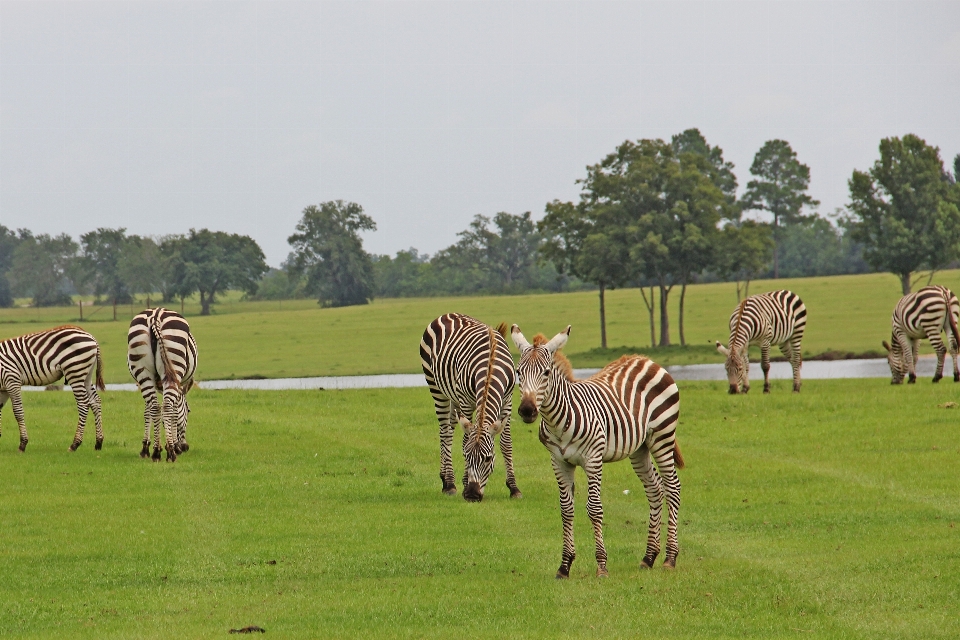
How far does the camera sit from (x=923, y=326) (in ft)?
88.7

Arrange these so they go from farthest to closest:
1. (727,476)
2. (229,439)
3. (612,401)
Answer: (229,439)
(727,476)
(612,401)

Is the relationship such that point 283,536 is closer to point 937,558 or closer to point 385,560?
point 385,560

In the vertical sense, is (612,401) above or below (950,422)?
above

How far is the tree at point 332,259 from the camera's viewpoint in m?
105

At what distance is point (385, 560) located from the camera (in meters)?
11.5

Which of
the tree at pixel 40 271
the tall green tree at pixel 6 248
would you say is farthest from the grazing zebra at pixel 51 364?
the tall green tree at pixel 6 248

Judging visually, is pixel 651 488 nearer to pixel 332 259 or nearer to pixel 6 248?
pixel 332 259

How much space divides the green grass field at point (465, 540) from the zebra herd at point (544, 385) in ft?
2.42

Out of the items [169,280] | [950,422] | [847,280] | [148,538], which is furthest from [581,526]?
[169,280]

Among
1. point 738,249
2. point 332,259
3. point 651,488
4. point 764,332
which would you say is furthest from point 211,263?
point 651,488

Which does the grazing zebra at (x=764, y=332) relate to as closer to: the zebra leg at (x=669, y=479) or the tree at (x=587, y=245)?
the zebra leg at (x=669, y=479)

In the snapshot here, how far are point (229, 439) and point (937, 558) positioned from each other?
15232 millimetres

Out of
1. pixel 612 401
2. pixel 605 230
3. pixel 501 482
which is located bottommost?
pixel 501 482

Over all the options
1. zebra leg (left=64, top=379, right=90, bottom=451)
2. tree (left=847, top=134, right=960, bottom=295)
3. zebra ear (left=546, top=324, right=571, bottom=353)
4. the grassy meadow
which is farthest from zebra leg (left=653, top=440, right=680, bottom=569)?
tree (left=847, top=134, right=960, bottom=295)
